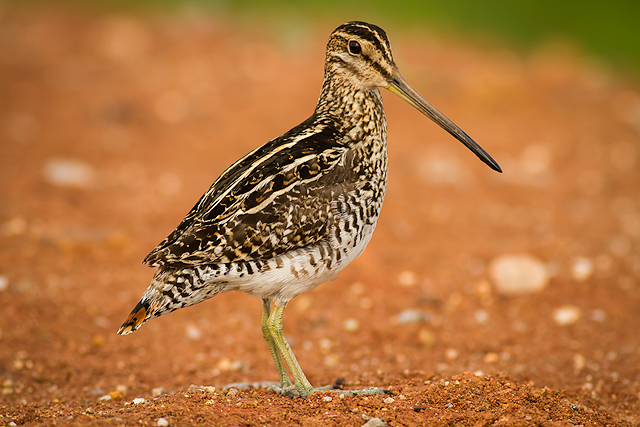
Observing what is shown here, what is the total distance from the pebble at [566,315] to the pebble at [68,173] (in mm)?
6648

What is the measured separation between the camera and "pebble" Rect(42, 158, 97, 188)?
32.0 feet

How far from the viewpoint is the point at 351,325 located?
6.89m

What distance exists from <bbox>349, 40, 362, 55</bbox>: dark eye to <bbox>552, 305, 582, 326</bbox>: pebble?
3.68 m

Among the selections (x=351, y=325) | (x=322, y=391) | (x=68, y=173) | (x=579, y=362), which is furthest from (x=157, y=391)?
(x=68, y=173)

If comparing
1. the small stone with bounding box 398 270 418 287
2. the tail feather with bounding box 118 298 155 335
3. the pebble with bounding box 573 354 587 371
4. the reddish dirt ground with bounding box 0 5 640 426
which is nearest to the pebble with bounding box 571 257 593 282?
the reddish dirt ground with bounding box 0 5 640 426

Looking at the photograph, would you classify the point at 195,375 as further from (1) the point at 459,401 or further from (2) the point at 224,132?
(2) the point at 224,132

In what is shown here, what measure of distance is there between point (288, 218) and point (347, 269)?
342cm

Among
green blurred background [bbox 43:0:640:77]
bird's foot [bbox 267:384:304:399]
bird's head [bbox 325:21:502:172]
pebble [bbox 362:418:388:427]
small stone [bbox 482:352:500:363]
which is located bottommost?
pebble [bbox 362:418:388:427]

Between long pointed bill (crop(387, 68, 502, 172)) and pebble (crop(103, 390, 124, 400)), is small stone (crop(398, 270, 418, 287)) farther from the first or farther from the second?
pebble (crop(103, 390, 124, 400))

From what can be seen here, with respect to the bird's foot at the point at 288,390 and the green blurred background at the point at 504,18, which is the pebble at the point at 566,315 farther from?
the green blurred background at the point at 504,18

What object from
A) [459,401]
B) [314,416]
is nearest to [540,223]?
[459,401]

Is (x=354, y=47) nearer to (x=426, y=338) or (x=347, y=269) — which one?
(x=426, y=338)

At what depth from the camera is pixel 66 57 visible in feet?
48.8

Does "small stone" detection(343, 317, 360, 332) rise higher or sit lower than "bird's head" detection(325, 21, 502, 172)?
lower
